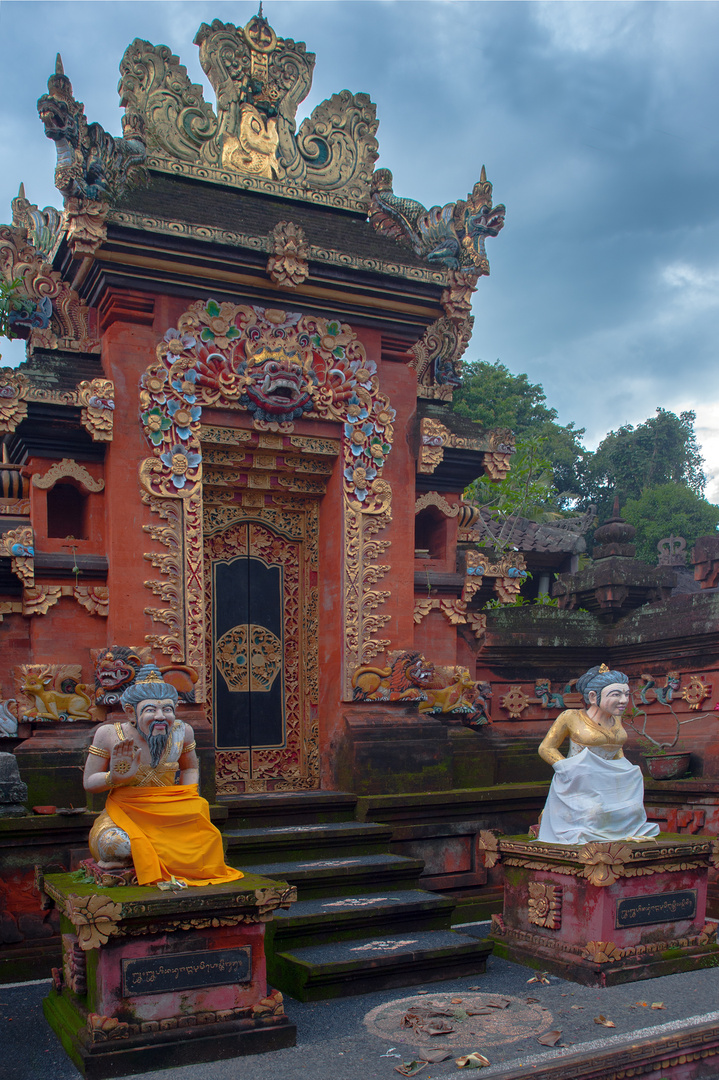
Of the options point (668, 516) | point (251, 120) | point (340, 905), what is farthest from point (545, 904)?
point (668, 516)

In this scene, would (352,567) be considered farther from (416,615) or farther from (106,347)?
(106,347)

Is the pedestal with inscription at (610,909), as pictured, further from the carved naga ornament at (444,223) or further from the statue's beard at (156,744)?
the carved naga ornament at (444,223)

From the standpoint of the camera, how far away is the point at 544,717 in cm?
1113

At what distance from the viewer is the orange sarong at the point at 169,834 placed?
611 centimetres

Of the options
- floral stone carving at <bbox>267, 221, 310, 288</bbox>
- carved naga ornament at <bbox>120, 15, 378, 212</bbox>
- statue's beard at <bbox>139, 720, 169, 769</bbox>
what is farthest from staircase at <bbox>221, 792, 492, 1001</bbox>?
carved naga ornament at <bbox>120, 15, 378, 212</bbox>

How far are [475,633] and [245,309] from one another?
4.37 m

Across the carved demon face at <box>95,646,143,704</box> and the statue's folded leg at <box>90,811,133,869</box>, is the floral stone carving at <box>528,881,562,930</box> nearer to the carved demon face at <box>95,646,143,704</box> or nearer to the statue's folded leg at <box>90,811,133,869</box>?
the statue's folded leg at <box>90,811,133,869</box>

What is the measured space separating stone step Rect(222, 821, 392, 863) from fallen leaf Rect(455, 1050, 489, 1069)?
2.94m

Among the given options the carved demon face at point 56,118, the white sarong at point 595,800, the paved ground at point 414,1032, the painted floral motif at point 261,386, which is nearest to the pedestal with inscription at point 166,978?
the paved ground at point 414,1032

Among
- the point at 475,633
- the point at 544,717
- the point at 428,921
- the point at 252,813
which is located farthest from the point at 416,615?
the point at 428,921

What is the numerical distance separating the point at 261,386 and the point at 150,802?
4.53 m

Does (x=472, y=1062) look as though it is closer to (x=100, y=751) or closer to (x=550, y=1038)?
(x=550, y=1038)

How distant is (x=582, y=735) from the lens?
779cm

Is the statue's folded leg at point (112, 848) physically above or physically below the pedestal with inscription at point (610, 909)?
above
